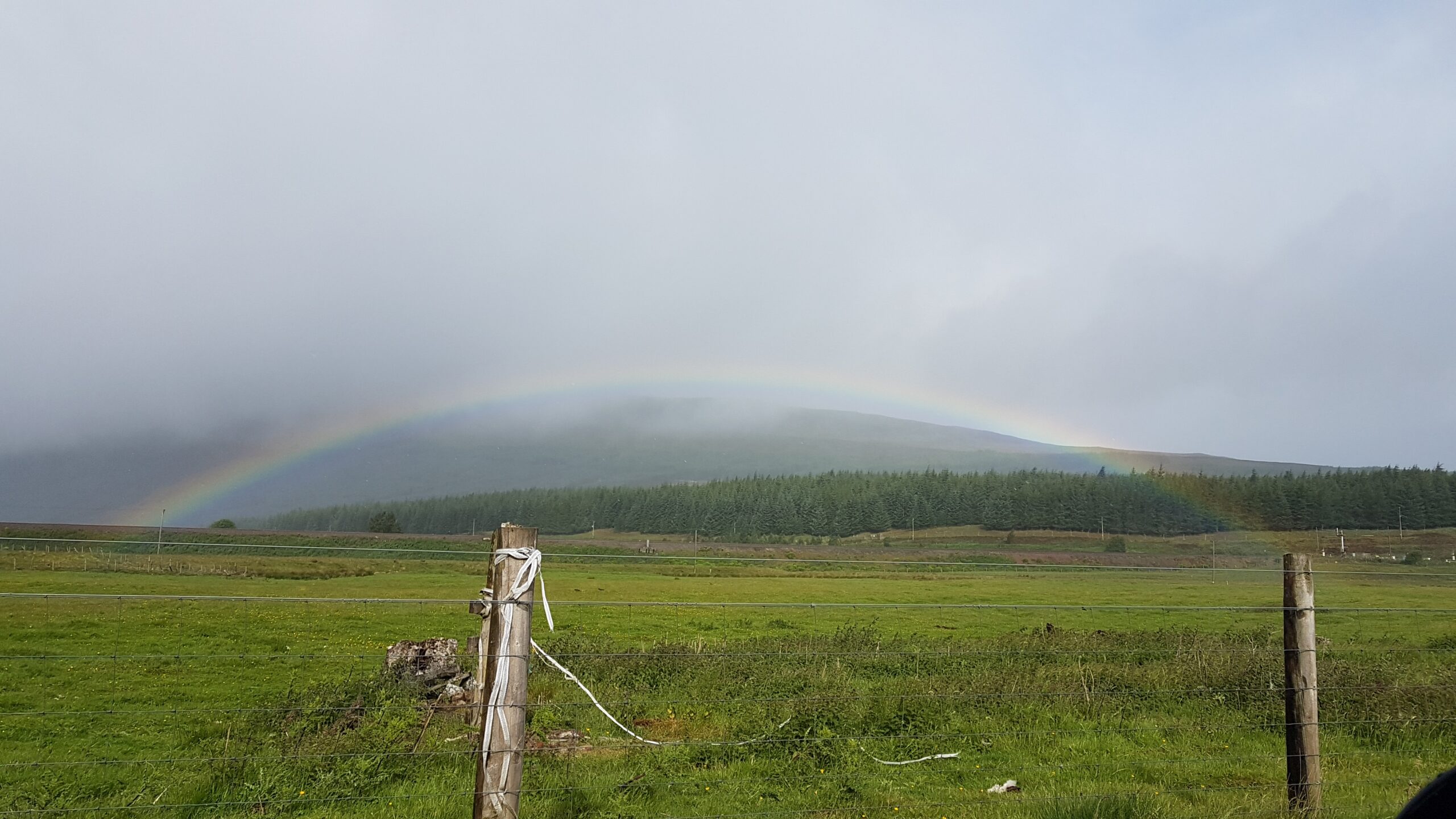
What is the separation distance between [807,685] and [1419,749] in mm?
7250

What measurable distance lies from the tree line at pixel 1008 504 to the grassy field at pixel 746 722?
336 ft

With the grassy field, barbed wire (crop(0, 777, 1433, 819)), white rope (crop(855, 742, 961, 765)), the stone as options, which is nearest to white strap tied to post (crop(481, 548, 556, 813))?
the grassy field

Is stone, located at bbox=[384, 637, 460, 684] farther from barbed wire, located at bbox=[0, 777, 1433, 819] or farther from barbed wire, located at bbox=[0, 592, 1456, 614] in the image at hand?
barbed wire, located at bbox=[0, 777, 1433, 819]

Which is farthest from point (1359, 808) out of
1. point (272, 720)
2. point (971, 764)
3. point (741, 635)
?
point (741, 635)

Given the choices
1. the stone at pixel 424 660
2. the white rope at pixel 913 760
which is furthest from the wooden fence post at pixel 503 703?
the stone at pixel 424 660

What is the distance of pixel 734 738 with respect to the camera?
33.5 ft

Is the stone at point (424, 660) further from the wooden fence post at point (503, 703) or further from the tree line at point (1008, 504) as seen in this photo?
the tree line at point (1008, 504)

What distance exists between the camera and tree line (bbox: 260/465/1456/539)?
360 feet

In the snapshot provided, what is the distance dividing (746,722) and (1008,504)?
128 m

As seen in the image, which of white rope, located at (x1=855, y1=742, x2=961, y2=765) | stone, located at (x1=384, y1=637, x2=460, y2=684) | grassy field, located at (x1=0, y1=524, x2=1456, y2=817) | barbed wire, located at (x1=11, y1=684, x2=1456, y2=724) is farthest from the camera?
stone, located at (x1=384, y1=637, x2=460, y2=684)

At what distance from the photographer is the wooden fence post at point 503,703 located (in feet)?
14.7

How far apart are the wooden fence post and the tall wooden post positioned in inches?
225

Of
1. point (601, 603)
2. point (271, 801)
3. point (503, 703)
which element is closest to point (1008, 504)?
point (601, 603)

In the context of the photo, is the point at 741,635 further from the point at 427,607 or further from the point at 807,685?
the point at 427,607
